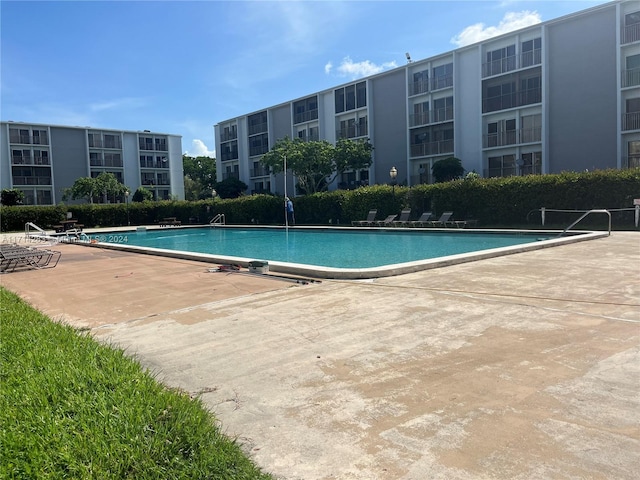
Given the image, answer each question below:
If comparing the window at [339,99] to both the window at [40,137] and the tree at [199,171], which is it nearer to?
the window at [40,137]

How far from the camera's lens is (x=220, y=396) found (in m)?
3.86

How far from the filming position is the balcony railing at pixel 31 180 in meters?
54.9

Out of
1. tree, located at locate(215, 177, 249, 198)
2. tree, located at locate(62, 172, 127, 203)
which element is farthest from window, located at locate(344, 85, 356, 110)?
tree, located at locate(62, 172, 127, 203)

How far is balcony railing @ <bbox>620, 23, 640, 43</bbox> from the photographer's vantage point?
2758cm

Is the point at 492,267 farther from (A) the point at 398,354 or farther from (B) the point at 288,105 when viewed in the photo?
(B) the point at 288,105

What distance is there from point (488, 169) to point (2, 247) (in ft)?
99.6

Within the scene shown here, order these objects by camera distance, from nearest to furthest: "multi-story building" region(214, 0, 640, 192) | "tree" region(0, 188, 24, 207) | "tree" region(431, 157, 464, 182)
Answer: "multi-story building" region(214, 0, 640, 192) < "tree" region(431, 157, 464, 182) < "tree" region(0, 188, 24, 207)

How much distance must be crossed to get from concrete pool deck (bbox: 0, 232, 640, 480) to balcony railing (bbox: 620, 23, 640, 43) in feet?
83.4

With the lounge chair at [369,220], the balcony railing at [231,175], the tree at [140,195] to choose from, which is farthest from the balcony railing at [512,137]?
the tree at [140,195]

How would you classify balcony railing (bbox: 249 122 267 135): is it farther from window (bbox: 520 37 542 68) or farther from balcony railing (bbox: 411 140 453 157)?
window (bbox: 520 37 542 68)

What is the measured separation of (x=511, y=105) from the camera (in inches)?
1305

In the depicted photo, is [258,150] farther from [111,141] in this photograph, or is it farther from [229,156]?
[111,141]

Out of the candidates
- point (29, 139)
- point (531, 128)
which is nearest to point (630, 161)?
point (531, 128)

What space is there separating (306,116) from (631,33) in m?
28.1
